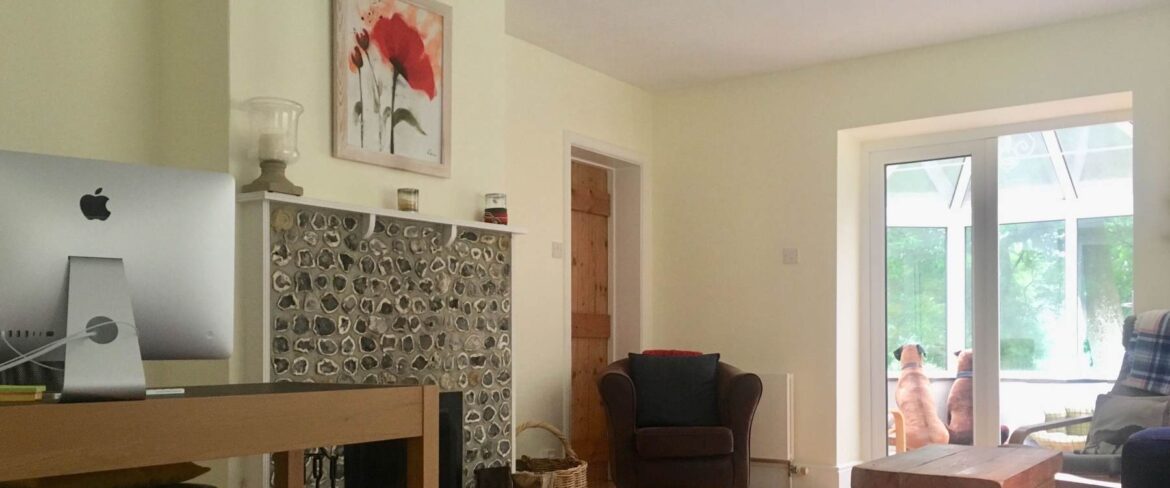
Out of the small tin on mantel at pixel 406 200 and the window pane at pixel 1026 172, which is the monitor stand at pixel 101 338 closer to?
the small tin on mantel at pixel 406 200

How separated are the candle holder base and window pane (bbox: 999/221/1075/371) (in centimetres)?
419

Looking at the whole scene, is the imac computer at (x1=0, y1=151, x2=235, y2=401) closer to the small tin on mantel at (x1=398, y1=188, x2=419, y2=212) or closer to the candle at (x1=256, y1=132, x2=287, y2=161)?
the candle at (x1=256, y1=132, x2=287, y2=161)

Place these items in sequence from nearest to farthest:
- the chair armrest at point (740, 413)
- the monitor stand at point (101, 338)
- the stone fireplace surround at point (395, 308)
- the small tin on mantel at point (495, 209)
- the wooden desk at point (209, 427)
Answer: the wooden desk at point (209, 427) < the monitor stand at point (101, 338) < the stone fireplace surround at point (395, 308) < the small tin on mantel at point (495, 209) < the chair armrest at point (740, 413)

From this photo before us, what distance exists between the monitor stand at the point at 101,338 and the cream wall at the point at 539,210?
378 centimetres

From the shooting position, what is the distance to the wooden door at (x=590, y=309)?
622 centimetres

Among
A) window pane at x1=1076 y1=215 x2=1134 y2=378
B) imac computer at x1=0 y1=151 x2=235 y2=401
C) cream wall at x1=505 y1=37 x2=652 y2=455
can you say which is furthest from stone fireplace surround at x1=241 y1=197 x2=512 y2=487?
window pane at x1=1076 y1=215 x2=1134 y2=378

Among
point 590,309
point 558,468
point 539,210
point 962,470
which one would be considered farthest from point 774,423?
point 962,470

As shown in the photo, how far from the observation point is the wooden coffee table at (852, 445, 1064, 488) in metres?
3.32

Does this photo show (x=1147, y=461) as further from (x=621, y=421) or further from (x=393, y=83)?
(x=393, y=83)

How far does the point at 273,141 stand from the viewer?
354 centimetres

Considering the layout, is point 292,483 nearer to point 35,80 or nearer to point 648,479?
point 35,80

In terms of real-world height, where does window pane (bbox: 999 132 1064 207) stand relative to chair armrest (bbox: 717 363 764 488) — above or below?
above

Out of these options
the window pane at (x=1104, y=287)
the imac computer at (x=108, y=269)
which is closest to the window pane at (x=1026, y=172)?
the window pane at (x=1104, y=287)

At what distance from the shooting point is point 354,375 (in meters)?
3.86
